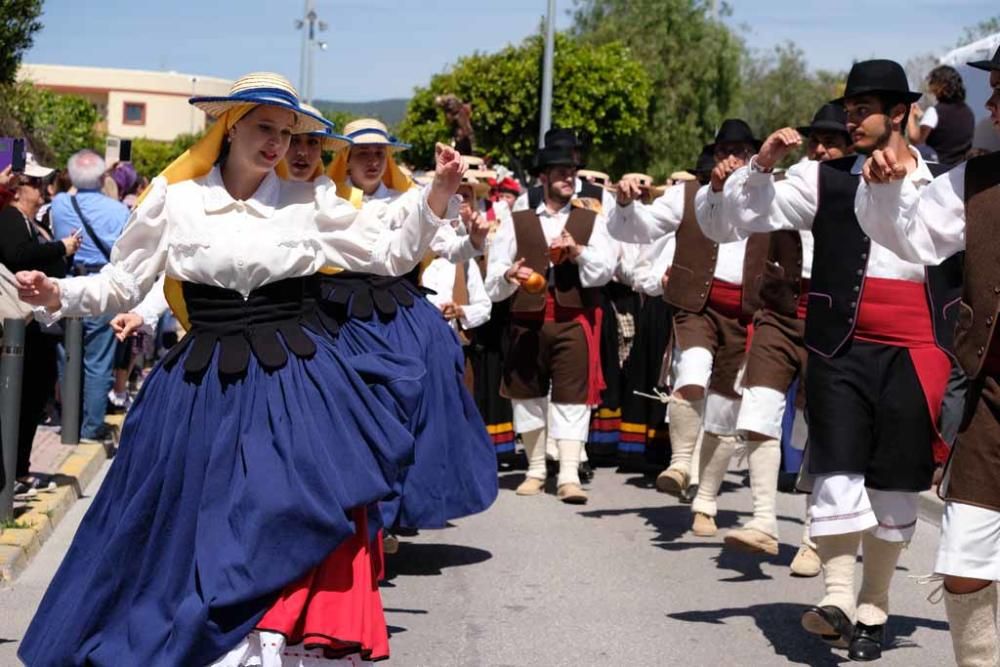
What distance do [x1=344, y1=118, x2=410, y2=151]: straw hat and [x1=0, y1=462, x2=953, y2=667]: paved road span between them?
206 cm

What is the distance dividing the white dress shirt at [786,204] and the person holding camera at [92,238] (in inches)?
250

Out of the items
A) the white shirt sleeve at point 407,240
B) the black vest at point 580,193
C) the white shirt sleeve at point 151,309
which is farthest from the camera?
the black vest at point 580,193

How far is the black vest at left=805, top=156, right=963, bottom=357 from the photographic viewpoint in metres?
6.46

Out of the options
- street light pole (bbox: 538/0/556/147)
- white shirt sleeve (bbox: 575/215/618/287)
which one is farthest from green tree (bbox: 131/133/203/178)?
white shirt sleeve (bbox: 575/215/618/287)

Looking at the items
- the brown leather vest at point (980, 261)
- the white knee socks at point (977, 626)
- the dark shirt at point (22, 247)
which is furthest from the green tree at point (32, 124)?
the white knee socks at point (977, 626)

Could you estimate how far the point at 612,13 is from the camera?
5269 cm

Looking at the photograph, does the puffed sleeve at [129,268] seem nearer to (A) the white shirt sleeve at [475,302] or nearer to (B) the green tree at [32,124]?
(A) the white shirt sleeve at [475,302]

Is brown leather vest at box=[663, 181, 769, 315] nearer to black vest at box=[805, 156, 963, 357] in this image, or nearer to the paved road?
the paved road

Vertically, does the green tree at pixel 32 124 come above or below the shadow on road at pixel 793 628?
above

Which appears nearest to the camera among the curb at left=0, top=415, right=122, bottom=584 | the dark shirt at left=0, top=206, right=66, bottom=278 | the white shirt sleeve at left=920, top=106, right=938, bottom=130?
the curb at left=0, top=415, right=122, bottom=584

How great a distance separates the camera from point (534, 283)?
1027 centimetres

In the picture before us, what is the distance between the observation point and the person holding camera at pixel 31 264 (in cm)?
939

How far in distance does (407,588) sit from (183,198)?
2.96m

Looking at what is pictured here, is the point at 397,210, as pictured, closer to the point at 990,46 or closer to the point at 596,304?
the point at 596,304
